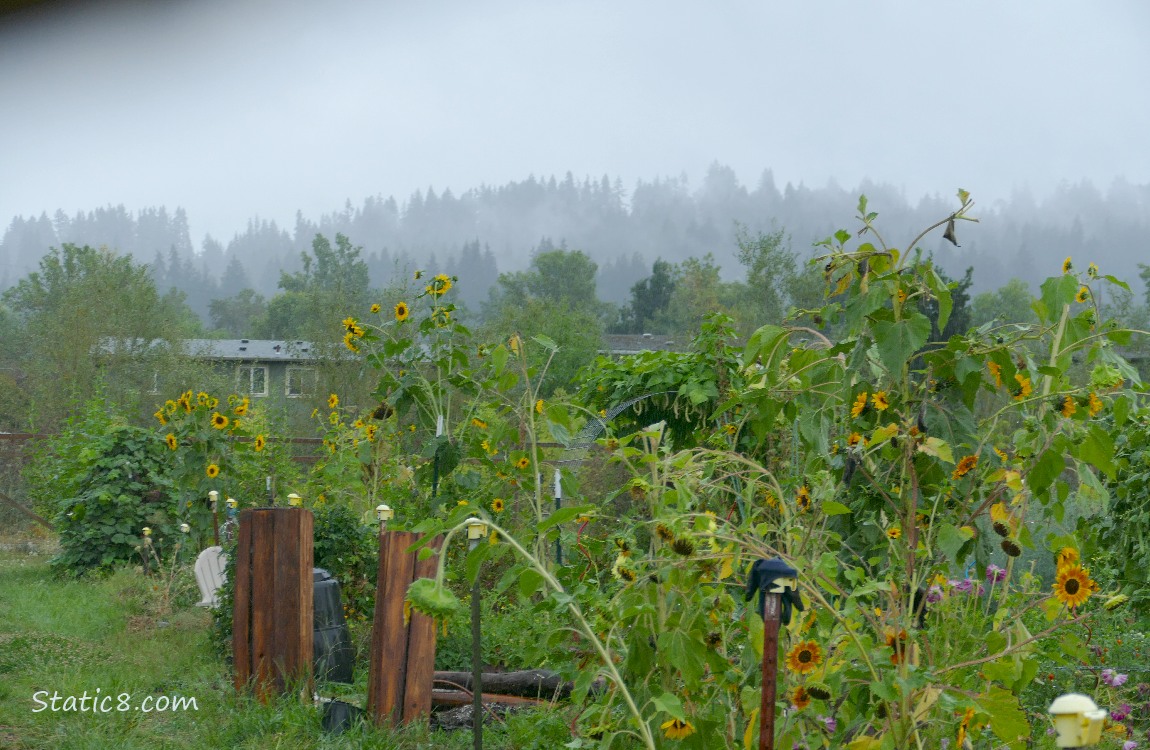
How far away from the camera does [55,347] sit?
19.9 metres

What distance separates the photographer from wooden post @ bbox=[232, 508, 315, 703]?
3594mm

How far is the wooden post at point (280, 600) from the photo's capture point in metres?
→ 3.59

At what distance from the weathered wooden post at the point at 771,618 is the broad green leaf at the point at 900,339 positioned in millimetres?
491

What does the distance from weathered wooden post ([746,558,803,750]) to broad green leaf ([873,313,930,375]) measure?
1.61ft

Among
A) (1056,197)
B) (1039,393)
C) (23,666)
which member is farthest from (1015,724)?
(1056,197)

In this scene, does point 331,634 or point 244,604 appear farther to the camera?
point 331,634

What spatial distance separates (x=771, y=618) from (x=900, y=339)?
63 cm

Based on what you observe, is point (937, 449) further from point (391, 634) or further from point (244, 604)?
point (244, 604)

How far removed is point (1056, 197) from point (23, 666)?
159 m

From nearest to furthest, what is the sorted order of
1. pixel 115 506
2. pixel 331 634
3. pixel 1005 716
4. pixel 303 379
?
pixel 1005 716, pixel 331 634, pixel 115 506, pixel 303 379

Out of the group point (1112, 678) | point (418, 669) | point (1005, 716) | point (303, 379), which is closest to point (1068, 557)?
point (1005, 716)

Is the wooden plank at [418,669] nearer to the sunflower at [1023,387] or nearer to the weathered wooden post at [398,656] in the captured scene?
the weathered wooden post at [398,656]

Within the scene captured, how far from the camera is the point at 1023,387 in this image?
2.02 metres

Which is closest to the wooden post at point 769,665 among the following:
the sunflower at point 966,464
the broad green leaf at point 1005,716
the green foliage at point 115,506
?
the broad green leaf at point 1005,716
